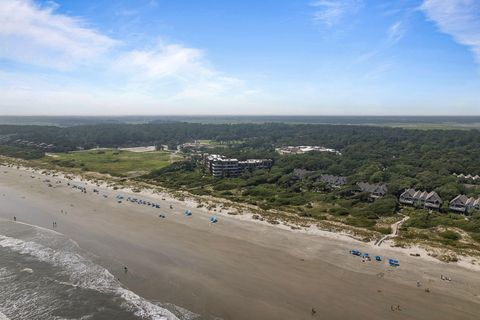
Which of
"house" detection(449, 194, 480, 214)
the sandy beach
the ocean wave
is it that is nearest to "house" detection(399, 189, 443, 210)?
"house" detection(449, 194, 480, 214)

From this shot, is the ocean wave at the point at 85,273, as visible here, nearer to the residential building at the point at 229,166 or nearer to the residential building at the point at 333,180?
the residential building at the point at 229,166

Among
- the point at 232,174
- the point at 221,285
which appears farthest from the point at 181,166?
the point at 221,285

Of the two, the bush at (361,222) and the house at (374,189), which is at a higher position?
the house at (374,189)

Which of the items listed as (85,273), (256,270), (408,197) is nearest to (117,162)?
(85,273)

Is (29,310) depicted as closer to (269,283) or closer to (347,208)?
(269,283)

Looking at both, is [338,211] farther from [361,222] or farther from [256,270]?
[256,270]

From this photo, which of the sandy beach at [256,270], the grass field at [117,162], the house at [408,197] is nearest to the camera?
the sandy beach at [256,270]

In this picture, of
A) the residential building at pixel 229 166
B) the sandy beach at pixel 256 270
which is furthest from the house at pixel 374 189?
the residential building at pixel 229 166
